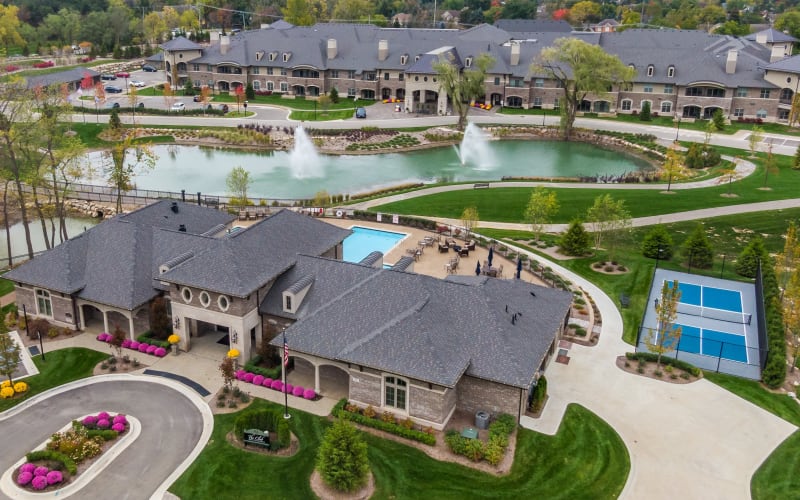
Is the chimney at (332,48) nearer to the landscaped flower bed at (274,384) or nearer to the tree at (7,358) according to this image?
the landscaped flower bed at (274,384)

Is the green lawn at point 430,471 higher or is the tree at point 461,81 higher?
the tree at point 461,81

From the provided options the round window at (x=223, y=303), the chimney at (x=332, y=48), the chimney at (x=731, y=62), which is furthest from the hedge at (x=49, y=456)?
the chimney at (x=731, y=62)

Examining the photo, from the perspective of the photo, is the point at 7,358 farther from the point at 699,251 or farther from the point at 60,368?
the point at 699,251

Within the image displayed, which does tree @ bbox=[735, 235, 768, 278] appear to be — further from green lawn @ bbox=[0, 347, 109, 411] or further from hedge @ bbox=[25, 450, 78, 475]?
hedge @ bbox=[25, 450, 78, 475]

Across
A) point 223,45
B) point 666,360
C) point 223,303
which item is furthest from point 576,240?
point 223,45

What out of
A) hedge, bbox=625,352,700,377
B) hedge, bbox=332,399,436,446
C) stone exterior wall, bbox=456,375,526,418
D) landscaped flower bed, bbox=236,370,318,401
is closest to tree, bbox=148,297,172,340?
landscaped flower bed, bbox=236,370,318,401

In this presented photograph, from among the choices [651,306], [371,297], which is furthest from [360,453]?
[651,306]

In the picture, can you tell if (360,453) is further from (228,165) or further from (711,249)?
(228,165)
